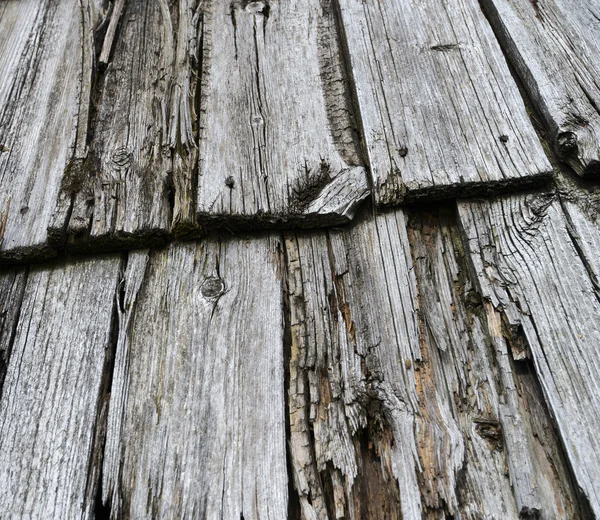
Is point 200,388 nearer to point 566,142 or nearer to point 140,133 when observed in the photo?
point 140,133

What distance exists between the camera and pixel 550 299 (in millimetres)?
1370

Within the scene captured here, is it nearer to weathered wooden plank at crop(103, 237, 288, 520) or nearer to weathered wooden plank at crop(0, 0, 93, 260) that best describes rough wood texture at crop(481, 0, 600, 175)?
weathered wooden plank at crop(103, 237, 288, 520)

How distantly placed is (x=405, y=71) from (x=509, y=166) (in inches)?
21.2

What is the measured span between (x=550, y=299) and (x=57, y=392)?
1297 millimetres

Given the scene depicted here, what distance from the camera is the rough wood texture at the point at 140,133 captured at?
1.63m

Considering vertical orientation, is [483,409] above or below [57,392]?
below

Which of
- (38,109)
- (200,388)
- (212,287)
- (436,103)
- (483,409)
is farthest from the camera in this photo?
(38,109)

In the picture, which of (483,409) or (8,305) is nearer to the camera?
(483,409)

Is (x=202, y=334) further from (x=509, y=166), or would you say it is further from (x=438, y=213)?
(x=509, y=166)

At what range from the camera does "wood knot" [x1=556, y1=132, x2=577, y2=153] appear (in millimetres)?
1578

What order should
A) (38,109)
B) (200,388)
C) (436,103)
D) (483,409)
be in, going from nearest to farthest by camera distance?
1. (483,409)
2. (200,388)
3. (436,103)
4. (38,109)

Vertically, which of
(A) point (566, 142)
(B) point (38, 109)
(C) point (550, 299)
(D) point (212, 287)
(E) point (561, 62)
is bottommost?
(C) point (550, 299)

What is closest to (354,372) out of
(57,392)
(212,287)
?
(212,287)

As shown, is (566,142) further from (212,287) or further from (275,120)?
(212,287)
